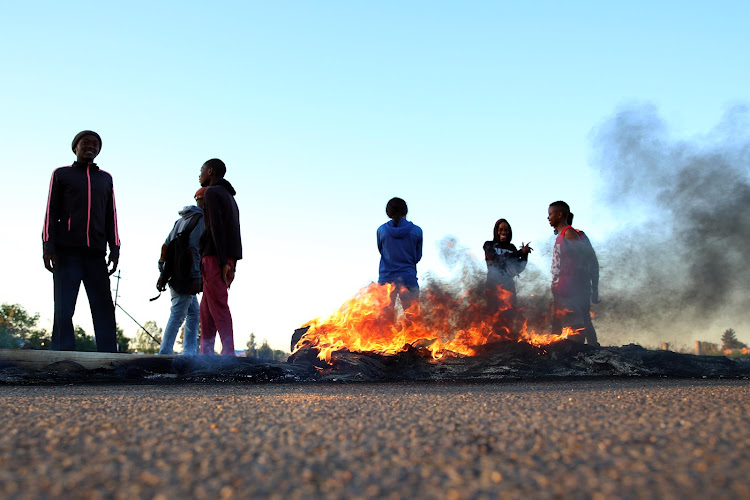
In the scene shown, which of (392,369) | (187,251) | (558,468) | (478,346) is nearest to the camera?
(558,468)

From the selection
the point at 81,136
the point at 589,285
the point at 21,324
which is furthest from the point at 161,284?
the point at 21,324

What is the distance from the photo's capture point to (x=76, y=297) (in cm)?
646

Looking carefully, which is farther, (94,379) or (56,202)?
(56,202)

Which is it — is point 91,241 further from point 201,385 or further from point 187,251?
point 201,385

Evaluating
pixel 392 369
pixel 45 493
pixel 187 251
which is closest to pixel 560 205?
pixel 392 369

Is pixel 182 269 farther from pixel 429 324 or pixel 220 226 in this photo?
pixel 429 324

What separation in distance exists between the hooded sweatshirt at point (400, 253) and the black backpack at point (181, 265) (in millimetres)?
2576

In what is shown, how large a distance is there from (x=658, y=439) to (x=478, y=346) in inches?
200

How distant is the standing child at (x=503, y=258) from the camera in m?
8.55

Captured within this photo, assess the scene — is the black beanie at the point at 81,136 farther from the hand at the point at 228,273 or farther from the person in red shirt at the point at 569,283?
the person in red shirt at the point at 569,283

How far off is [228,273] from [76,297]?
1626mm

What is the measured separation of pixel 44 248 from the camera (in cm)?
627

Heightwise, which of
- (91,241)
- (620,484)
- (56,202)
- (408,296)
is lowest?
(620,484)

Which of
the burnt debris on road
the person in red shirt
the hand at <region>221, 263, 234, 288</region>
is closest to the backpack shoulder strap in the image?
the hand at <region>221, 263, 234, 288</region>
